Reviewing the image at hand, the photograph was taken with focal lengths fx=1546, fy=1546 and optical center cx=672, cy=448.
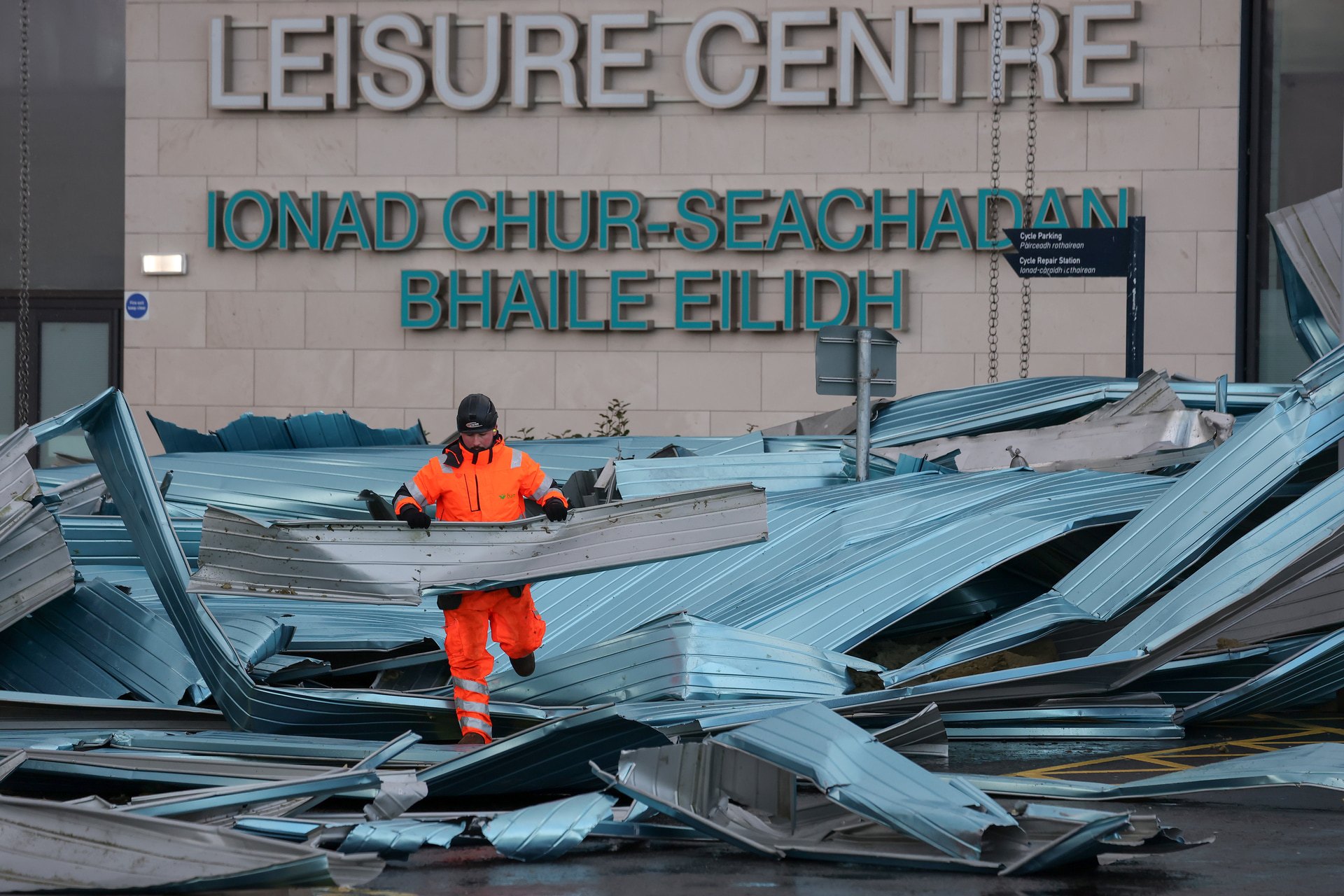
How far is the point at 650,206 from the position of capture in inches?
674

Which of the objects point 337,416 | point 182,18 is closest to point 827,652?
point 337,416

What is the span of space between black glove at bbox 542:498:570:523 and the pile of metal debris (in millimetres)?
58

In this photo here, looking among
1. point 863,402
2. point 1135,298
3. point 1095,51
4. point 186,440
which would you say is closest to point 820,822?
point 863,402

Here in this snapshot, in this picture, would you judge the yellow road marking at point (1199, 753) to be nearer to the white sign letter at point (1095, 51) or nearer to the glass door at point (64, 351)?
the white sign letter at point (1095, 51)

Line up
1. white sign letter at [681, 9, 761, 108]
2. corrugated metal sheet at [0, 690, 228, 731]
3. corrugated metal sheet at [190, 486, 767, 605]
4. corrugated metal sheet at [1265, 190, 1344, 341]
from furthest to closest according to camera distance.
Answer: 1. white sign letter at [681, 9, 761, 108]
2. corrugated metal sheet at [1265, 190, 1344, 341]
3. corrugated metal sheet at [0, 690, 228, 731]
4. corrugated metal sheet at [190, 486, 767, 605]

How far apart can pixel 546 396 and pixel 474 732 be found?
11069mm

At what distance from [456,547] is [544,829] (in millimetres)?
1893

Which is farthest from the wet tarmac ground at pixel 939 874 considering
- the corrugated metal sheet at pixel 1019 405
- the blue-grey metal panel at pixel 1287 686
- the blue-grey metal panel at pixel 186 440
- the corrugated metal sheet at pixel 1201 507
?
the blue-grey metal panel at pixel 186 440

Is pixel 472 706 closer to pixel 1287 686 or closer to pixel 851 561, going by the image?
pixel 851 561

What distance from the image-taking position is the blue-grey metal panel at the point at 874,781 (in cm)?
445

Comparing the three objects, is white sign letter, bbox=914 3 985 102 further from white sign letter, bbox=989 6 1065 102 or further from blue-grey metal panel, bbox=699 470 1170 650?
blue-grey metal panel, bbox=699 470 1170 650

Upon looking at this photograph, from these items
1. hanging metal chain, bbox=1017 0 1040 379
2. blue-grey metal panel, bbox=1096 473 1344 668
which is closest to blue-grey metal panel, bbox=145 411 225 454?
blue-grey metal panel, bbox=1096 473 1344 668

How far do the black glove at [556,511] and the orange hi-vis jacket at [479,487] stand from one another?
40 cm

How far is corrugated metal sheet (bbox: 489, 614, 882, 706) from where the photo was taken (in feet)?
22.0
